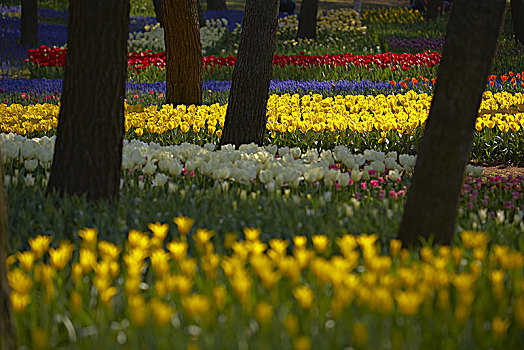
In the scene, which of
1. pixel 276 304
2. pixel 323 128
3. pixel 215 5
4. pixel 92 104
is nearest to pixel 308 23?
pixel 215 5

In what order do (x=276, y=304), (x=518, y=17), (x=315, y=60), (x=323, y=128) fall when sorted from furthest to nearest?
1. (x=518, y=17)
2. (x=315, y=60)
3. (x=323, y=128)
4. (x=276, y=304)

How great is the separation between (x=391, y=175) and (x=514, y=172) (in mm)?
2517

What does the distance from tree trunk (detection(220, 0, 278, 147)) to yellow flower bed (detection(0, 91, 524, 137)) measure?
17.2 inches

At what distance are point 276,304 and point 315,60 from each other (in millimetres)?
13039

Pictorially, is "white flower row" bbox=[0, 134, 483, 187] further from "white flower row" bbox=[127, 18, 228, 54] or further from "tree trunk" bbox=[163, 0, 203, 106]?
"white flower row" bbox=[127, 18, 228, 54]

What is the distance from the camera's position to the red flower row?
14555 mm

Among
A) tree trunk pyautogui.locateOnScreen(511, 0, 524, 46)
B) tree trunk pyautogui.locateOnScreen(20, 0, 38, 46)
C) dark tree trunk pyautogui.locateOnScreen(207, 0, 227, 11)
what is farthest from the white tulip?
dark tree trunk pyautogui.locateOnScreen(207, 0, 227, 11)

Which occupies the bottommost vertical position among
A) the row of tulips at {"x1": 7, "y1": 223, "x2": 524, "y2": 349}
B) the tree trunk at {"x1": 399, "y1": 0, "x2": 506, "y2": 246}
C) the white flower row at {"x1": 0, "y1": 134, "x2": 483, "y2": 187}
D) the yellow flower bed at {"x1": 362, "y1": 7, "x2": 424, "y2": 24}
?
the white flower row at {"x1": 0, "y1": 134, "x2": 483, "y2": 187}

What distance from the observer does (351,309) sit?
2539 millimetres

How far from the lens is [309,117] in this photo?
832cm

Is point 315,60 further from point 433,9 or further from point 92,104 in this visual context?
point 433,9

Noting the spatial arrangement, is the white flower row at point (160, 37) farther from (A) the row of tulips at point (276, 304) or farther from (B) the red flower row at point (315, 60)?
(A) the row of tulips at point (276, 304)

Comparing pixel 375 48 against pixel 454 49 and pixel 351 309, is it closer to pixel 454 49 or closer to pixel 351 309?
pixel 454 49

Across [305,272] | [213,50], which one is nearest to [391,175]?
[305,272]
